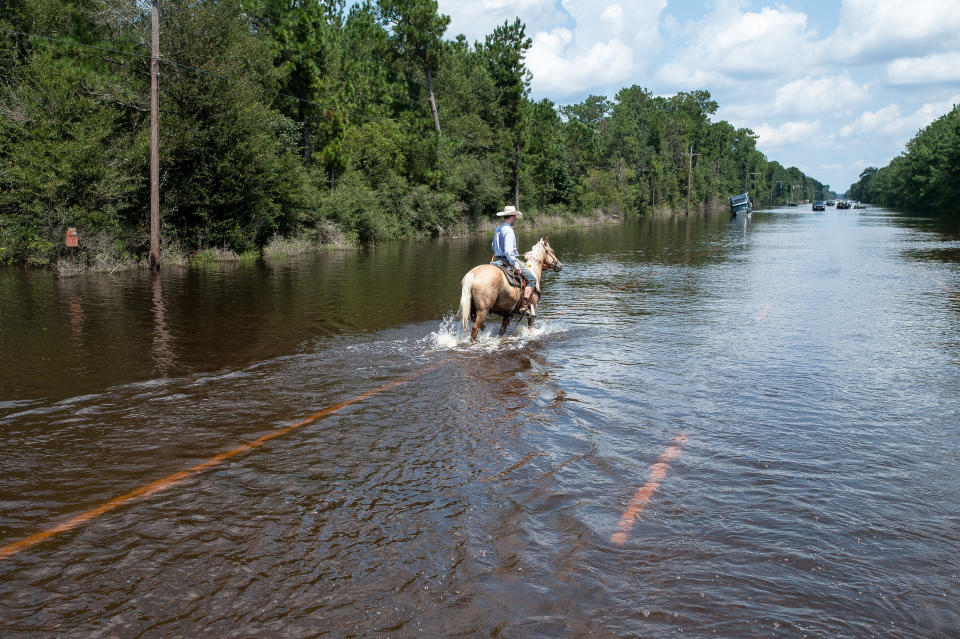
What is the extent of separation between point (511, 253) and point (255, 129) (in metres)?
20.8

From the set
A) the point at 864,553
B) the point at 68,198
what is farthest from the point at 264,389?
the point at 68,198

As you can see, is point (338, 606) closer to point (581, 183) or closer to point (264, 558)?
point (264, 558)

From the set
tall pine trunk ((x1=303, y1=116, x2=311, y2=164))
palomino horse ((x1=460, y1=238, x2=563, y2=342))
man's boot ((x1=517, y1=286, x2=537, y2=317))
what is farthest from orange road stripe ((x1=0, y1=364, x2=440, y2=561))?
tall pine trunk ((x1=303, y1=116, x2=311, y2=164))

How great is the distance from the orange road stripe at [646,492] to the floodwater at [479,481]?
0.02 meters

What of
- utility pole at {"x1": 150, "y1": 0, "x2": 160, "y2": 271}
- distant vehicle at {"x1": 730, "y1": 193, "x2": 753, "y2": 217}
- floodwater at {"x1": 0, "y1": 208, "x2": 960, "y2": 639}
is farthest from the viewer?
distant vehicle at {"x1": 730, "y1": 193, "x2": 753, "y2": 217}

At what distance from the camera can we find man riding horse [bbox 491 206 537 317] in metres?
12.2

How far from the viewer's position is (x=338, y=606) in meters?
3.89

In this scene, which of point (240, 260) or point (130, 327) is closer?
point (130, 327)

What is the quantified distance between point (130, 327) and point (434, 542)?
35.7 feet

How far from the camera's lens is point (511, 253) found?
12266 mm

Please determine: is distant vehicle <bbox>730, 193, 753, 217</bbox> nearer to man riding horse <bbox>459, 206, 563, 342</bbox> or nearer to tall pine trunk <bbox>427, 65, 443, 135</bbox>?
tall pine trunk <bbox>427, 65, 443, 135</bbox>

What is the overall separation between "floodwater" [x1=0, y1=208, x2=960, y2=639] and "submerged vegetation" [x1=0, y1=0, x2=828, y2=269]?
45.5 feet

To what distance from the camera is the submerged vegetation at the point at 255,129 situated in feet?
78.0

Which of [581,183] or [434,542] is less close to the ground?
[581,183]
